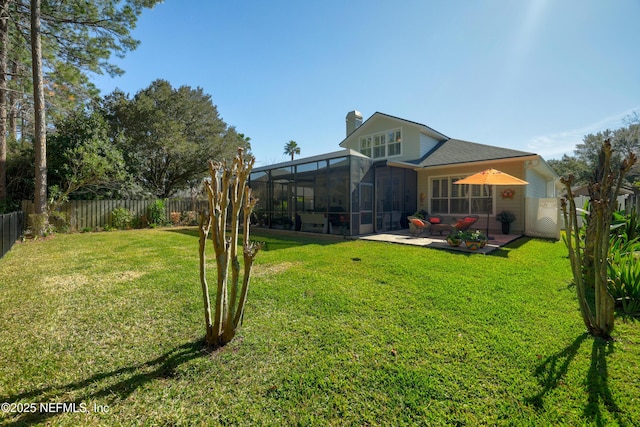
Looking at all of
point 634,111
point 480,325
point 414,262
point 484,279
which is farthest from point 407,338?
point 634,111

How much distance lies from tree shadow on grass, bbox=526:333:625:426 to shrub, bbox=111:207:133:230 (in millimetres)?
16778

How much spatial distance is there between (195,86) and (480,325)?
2477 cm

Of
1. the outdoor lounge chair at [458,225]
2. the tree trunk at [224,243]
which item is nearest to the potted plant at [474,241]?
the outdoor lounge chair at [458,225]

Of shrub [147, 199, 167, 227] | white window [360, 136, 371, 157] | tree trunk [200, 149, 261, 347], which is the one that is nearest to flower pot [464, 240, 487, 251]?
tree trunk [200, 149, 261, 347]

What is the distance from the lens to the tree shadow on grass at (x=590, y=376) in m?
1.91

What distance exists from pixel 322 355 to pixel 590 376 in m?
2.29

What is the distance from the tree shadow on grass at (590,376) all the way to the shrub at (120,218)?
55.0ft

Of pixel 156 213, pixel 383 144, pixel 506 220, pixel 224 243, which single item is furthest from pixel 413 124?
pixel 156 213

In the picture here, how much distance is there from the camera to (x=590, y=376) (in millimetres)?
2238

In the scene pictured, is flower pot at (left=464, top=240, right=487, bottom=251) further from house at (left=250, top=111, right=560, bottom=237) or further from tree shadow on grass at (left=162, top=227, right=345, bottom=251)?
tree shadow on grass at (left=162, top=227, right=345, bottom=251)

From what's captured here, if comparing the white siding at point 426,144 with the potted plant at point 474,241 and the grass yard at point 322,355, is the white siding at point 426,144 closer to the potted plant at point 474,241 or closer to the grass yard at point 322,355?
the potted plant at point 474,241

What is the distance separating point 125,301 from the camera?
3998mm

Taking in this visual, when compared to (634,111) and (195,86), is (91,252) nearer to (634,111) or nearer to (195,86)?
(195,86)

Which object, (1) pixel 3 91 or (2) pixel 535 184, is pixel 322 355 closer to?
(2) pixel 535 184
